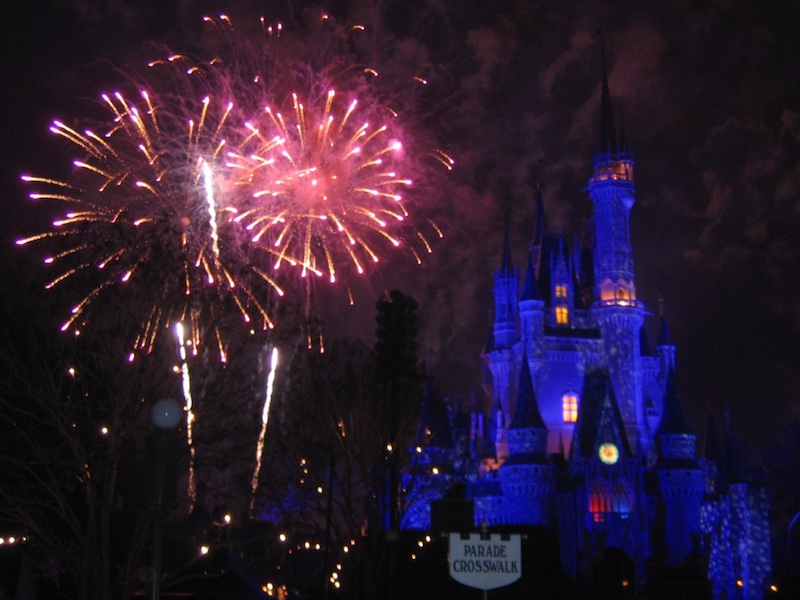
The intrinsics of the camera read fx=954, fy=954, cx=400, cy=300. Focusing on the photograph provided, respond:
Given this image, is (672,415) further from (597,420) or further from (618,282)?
(618,282)

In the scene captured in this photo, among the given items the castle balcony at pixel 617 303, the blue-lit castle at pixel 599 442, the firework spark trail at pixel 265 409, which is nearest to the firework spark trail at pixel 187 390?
the firework spark trail at pixel 265 409

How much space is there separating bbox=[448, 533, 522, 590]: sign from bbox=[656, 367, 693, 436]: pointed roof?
201ft

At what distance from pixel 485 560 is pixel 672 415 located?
205ft

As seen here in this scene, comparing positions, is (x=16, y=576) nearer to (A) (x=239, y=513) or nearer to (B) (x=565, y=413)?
(A) (x=239, y=513)

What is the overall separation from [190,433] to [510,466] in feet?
164

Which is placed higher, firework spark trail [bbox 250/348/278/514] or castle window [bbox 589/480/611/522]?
firework spark trail [bbox 250/348/278/514]

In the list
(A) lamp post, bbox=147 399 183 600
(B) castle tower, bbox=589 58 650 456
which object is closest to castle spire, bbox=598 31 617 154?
(B) castle tower, bbox=589 58 650 456

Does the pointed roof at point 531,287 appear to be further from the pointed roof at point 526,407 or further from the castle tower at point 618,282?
the pointed roof at point 526,407

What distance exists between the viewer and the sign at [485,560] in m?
16.2

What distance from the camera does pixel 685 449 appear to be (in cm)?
7356

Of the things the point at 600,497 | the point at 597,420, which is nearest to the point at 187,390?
the point at 600,497

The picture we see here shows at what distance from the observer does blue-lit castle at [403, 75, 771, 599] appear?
232 feet

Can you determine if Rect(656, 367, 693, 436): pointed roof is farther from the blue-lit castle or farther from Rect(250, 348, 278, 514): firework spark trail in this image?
Rect(250, 348, 278, 514): firework spark trail

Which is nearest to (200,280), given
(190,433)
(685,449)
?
(190,433)
